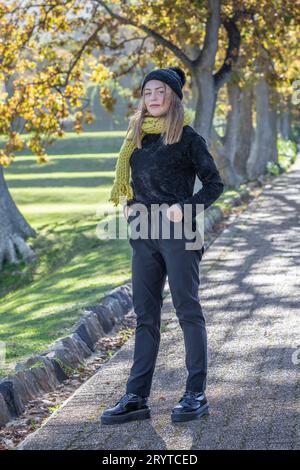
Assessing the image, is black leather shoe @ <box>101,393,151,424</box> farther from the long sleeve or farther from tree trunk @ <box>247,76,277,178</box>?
tree trunk @ <box>247,76,277,178</box>

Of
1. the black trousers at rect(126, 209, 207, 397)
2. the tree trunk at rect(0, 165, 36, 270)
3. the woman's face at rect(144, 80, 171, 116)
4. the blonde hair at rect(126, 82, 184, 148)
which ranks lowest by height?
the tree trunk at rect(0, 165, 36, 270)

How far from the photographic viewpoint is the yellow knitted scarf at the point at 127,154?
7.05 m

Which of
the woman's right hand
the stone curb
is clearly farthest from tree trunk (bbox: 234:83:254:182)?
the woman's right hand

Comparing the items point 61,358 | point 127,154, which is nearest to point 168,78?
point 127,154

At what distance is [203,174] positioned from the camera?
6984mm

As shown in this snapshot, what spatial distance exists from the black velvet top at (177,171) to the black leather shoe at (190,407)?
3.67 ft

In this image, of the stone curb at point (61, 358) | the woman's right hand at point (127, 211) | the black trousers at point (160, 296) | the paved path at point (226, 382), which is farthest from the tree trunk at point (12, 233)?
the black trousers at point (160, 296)

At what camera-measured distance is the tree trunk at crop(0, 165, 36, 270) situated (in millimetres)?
24016

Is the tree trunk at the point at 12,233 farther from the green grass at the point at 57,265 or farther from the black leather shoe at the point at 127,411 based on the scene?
the black leather shoe at the point at 127,411

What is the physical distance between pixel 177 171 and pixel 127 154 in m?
0.36
